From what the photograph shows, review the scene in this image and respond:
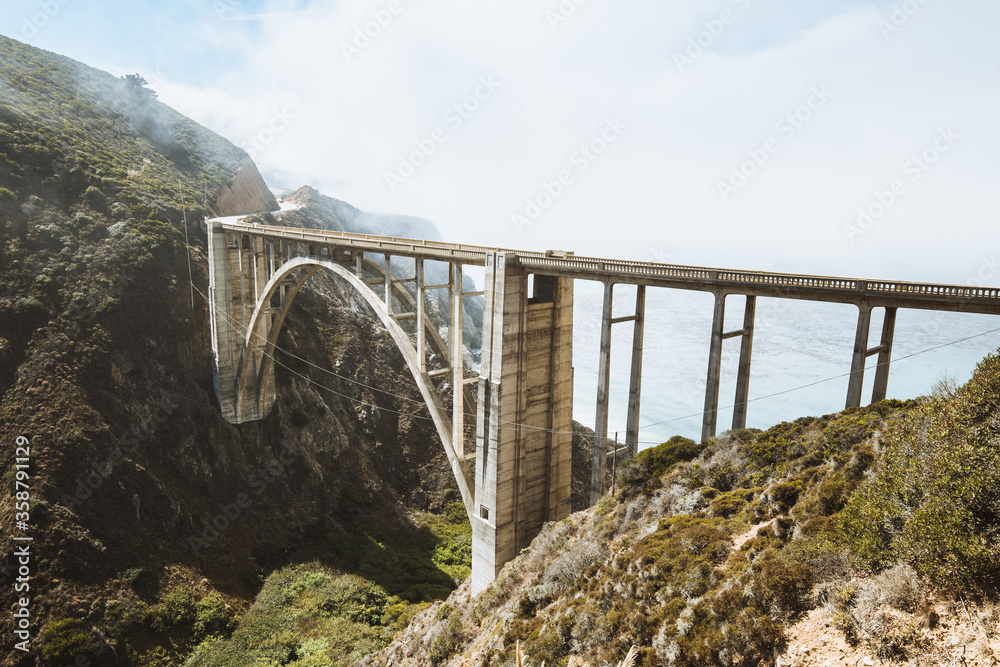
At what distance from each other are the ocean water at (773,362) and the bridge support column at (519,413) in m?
43.0

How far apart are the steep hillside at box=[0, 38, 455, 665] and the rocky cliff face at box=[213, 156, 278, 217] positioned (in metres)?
5.29

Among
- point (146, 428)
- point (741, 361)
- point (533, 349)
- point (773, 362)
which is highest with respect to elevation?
point (741, 361)

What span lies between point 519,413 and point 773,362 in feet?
205

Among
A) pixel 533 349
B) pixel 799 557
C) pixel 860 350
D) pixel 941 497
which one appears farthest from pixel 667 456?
pixel 941 497

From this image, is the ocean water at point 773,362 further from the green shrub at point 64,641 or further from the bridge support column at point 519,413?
the green shrub at point 64,641

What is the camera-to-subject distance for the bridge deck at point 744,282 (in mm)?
10859

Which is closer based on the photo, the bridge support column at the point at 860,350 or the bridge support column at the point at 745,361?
the bridge support column at the point at 860,350

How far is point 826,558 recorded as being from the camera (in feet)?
25.9

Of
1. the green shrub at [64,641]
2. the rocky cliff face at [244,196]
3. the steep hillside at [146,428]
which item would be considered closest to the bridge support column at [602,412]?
the steep hillside at [146,428]

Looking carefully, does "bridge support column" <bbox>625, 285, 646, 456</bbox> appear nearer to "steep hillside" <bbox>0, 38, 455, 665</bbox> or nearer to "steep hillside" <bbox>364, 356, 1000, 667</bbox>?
"steep hillside" <bbox>364, 356, 1000, 667</bbox>

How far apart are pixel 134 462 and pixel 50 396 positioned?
432 cm

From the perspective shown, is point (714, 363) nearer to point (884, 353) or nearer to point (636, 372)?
point (636, 372)

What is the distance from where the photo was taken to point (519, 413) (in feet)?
60.3

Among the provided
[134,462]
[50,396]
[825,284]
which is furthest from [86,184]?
[825,284]
